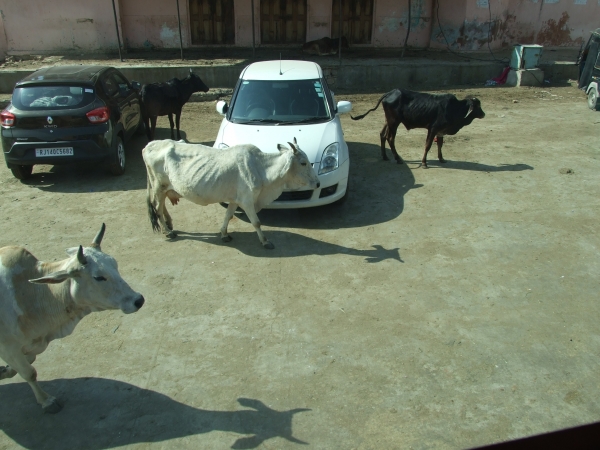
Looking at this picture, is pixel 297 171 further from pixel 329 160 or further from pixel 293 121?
pixel 293 121

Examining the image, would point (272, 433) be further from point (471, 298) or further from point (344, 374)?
point (471, 298)

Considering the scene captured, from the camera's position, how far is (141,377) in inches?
174

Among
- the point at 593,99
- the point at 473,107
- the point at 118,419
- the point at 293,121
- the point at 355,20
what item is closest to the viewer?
the point at 118,419

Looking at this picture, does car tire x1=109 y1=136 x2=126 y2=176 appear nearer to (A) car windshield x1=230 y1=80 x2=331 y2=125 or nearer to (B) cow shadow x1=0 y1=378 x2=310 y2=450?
(A) car windshield x1=230 y1=80 x2=331 y2=125

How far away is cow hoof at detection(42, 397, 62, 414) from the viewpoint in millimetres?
4008

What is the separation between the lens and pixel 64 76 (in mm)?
8656

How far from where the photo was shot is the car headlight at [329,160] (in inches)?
284

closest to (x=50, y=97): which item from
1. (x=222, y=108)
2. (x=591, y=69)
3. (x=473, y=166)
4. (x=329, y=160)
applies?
(x=222, y=108)

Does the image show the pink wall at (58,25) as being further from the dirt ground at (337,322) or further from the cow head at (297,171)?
the cow head at (297,171)

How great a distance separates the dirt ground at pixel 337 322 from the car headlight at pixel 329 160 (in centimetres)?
73

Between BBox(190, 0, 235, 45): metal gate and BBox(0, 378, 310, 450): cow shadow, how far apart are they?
1629 cm

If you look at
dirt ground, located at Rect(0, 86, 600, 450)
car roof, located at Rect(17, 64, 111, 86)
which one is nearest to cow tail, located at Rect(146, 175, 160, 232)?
dirt ground, located at Rect(0, 86, 600, 450)

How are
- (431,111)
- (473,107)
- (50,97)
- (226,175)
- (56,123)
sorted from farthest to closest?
(473,107), (431,111), (50,97), (56,123), (226,175)

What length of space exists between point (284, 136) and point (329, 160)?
77 cm
